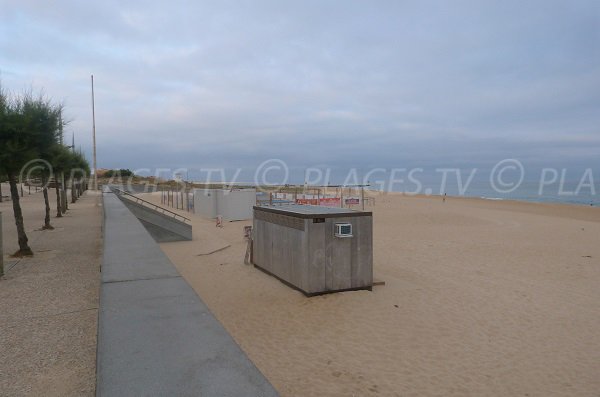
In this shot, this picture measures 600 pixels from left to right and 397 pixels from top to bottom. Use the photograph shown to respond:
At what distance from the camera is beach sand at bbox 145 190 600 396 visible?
4961 millimetres

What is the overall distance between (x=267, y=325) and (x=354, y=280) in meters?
2.29

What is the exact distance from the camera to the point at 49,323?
5.91 meters

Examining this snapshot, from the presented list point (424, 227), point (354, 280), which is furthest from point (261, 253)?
point (424, 227)

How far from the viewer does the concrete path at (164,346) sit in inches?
111

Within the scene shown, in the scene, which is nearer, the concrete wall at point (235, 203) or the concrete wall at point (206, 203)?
the concrete wall at point (235, 203)

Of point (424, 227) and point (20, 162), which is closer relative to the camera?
point (20, 162)

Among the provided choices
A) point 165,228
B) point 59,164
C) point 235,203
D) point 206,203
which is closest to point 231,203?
point 235,203

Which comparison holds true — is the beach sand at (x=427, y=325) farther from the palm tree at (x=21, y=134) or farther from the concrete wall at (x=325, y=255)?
the palm tree at (x=21, y=134)

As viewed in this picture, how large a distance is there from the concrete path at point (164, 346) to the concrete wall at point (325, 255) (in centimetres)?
288

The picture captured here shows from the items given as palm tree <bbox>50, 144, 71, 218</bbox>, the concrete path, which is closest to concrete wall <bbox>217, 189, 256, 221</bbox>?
palm tree <bbox>50, 144, 71, 218</bbox>

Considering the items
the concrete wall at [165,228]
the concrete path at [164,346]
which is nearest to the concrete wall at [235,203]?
the concrete wall at [165,228]

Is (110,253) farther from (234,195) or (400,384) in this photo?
(234,195)

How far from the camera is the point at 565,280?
33.2ft

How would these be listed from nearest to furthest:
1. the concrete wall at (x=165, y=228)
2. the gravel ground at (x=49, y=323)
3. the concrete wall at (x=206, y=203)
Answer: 1. the gravel ground at (x=49, y=323)
2. the concrete wall at (x=165, y=228)
3. the concrete wall at (x=206, y=203)
